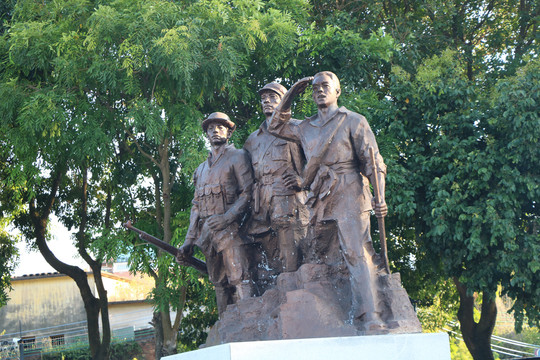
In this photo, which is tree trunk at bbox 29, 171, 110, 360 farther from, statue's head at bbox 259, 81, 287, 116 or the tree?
statue's head at bbox 259, 81, 287, 116

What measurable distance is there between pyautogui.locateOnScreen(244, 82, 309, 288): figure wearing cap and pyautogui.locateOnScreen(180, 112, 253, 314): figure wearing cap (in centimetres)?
16

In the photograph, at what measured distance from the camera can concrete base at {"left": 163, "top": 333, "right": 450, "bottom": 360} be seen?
4.77m

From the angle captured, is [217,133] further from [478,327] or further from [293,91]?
[478,327]

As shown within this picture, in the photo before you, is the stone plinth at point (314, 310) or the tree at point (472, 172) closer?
the stone plinth at point (314, 310)

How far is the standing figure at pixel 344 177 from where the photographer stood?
5.45 meters

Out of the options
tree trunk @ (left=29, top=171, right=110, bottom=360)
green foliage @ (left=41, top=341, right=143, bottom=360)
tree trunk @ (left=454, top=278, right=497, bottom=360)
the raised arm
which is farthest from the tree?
green foliage @ (left=41, top=341, right=143, bottom=360)

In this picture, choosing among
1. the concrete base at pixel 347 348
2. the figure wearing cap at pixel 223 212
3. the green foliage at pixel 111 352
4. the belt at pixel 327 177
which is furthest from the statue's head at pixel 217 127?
the green foliage at pixel 111 352

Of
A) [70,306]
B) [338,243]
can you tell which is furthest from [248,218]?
[70,306]

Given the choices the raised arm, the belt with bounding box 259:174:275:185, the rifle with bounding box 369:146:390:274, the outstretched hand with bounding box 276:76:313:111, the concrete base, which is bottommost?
the concrete base

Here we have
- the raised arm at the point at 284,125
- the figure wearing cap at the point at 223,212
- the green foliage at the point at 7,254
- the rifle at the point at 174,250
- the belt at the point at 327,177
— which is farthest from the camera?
the green foliage at the point at 7,254

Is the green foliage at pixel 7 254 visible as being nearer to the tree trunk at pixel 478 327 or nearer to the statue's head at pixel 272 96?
the tree trunk at pixel 478 327

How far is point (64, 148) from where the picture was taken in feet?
41.0

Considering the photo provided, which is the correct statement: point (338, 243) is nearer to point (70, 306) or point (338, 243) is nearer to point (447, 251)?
point (447, 251)

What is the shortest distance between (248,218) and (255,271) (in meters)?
0.52
